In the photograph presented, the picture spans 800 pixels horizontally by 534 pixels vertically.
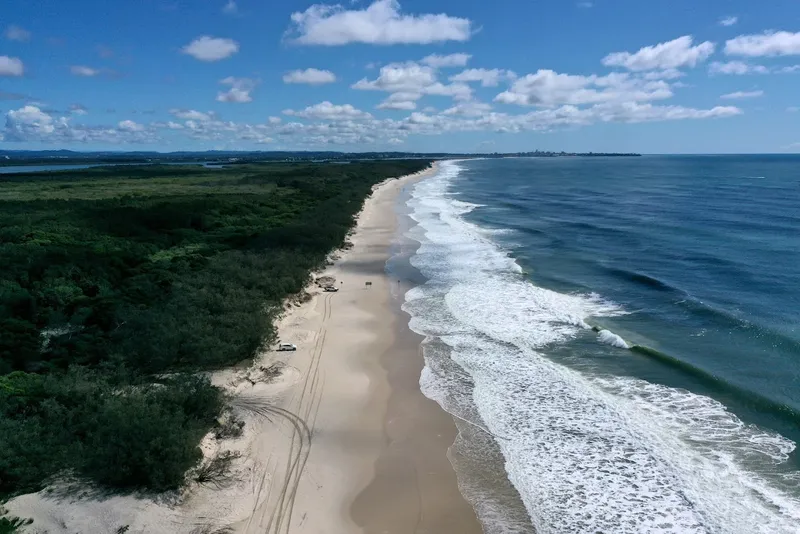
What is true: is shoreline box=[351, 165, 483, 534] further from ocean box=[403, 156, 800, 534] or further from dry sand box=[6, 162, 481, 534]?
ocean box=[403, 156, 800, 534]

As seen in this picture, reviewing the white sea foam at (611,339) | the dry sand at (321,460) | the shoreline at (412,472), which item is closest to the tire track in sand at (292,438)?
the dry sand at (321,460)

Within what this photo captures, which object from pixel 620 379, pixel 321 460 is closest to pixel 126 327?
pixel 321 460

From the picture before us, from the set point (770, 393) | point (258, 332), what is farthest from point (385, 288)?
point (770, 393)

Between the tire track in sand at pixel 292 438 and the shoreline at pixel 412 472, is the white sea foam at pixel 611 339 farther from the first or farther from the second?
the tire track in sand at pixel 292 438

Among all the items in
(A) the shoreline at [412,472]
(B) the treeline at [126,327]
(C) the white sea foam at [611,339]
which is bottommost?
(A) the shoreline at [412,472]

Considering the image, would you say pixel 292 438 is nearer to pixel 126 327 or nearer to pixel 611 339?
pixel 126 327

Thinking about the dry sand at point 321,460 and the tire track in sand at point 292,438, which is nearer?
the dry sand at point 321,460

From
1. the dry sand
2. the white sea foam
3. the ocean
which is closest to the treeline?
the dry sand

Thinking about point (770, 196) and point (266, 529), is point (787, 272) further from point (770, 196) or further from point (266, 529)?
point (770, 196)
